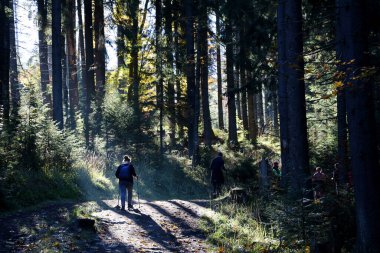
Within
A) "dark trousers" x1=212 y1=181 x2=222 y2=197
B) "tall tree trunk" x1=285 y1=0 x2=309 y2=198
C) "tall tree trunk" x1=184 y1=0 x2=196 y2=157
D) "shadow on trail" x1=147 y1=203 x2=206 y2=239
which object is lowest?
"shadow on trail" x1=147 y1=203 x2=206 y2=239

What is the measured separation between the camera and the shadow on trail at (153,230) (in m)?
10.5

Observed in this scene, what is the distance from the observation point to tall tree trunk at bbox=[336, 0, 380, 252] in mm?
8656

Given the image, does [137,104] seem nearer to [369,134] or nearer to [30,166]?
[30,166]

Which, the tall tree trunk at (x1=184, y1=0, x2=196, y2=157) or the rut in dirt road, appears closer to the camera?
the rut in dirt road

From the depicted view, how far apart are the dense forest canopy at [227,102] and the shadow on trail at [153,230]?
2812 millimetres

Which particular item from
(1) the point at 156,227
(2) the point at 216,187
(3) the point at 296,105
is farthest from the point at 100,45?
(1) the point at 156,227

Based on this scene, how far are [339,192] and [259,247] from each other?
2.88 meters

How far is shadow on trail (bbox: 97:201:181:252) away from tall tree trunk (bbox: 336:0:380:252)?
407cm

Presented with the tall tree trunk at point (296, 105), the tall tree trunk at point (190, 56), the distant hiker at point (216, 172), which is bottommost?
the distant hiker at point (216, 172)

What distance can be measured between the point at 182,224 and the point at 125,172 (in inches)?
125

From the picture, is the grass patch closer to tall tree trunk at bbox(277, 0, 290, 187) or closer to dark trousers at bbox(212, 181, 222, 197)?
tall tree trunk at bbox(277, 0, 290, 187)

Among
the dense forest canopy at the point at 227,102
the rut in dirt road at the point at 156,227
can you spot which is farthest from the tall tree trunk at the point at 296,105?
the rut in dirt road at the point at 156,227

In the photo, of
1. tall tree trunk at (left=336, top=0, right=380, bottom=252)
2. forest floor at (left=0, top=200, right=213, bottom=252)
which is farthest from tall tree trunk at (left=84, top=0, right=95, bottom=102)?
tall tree trunk at (left=336, top=0, right=380, bottom=252)

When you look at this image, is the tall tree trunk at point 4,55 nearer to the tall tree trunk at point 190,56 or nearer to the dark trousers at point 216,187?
the tall tree trunk at point 190,56
